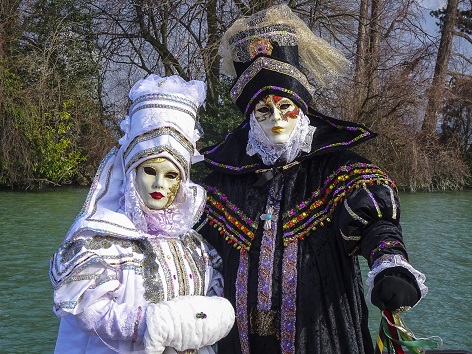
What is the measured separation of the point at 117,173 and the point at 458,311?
3.93 meters

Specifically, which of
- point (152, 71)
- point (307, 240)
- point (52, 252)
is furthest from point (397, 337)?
point (152, 71)

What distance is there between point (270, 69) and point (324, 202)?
49cm

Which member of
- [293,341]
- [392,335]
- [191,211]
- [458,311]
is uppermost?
[191,211]

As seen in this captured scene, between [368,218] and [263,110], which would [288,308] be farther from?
[263,110]

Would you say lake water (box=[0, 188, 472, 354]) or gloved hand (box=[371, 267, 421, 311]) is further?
lake water (box=[0, 188, 472, 354])

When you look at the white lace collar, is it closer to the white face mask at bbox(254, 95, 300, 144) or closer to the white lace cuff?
the white face mask at bbox(254, 95, 300, 144)

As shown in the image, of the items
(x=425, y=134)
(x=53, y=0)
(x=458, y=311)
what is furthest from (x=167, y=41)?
(x=458, y=311)

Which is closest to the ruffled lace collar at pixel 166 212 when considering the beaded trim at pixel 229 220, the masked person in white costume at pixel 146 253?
the masked person in white costume at pixel 146 253

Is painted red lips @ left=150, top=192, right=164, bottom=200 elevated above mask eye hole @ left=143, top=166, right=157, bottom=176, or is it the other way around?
mask eye hole @ left=143, top=166, right=157, bottom=176

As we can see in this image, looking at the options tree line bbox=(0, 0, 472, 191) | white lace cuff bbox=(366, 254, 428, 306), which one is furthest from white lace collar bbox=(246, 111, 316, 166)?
tree line bbox=(0, 0, 472, 191)

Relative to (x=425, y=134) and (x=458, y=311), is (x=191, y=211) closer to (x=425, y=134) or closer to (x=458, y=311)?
(x=458, y=311)

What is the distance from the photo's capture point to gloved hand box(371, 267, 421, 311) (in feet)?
5.26

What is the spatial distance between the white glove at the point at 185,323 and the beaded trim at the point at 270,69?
79 centimetres

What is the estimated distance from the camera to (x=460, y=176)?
12906 mm
